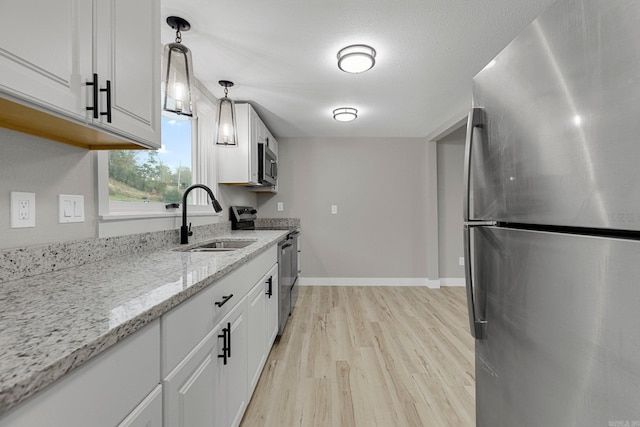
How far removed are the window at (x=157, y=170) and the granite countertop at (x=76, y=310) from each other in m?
0.55

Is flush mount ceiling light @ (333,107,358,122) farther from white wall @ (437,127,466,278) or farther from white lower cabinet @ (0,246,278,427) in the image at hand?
white lower cabinet @ (0,246,278,427)

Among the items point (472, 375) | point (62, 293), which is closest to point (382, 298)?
point (472, 375)

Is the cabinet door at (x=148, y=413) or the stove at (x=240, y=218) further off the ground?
the stove at (x=240, y=218)

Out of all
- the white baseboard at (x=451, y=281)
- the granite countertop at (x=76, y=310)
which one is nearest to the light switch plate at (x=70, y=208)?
the granite countertop at (x=76, y=310)

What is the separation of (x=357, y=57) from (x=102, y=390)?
2.11m

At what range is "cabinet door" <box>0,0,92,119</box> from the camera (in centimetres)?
68

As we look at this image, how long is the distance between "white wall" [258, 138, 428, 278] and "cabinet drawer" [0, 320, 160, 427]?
3664mm

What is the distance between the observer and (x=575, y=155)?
657mm

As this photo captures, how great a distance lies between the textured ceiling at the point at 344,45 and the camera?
1.58 meters

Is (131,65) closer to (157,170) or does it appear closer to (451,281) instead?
(157,170)

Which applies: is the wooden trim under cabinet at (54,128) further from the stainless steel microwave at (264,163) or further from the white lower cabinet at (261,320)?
the stainless steel microwave at (264,163)

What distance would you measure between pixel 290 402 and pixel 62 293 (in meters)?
1.38

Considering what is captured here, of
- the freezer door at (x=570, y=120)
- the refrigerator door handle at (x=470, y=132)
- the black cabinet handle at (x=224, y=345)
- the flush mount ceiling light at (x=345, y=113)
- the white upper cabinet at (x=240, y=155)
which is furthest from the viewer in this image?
the flush mount ceiling light at (x=345, y=113)

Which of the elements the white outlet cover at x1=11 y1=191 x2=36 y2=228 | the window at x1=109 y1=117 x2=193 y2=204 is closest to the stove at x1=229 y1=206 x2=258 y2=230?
the window at x1=109 y1=117 x2=193 y2=204
